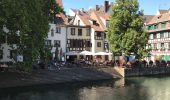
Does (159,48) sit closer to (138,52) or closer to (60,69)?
(138,52)

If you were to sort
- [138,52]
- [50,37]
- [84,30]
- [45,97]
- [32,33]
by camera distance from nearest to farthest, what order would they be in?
[45,97] < [32,33] < [138,52] < [50,37] < [84,30]

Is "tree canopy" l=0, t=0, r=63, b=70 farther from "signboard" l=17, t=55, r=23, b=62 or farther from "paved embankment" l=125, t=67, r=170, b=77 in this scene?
"paved embankment" l=125, t=67, r=170, b=77

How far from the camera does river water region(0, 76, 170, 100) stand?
1978 inches

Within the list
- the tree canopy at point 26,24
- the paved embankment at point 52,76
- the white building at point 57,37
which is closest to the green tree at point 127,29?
the paved embankment at point 52,76

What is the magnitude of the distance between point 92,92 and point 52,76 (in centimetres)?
1186

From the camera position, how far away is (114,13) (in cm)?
8544

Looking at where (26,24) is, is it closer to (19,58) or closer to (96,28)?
(19,58)

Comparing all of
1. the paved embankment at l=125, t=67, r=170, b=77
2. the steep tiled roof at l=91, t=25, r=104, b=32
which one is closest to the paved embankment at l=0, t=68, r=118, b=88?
the paved embankment at l=125, t=67, r=170, b=77

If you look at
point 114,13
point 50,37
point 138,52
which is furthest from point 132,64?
point 50,37

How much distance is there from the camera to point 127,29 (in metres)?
84.6

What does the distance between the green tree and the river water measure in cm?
1826

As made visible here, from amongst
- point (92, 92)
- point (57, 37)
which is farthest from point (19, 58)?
point (57, 37)

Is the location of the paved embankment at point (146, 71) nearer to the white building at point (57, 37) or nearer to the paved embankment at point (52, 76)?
the paved embankment at point (52, 76)

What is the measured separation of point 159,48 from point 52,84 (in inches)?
1811
